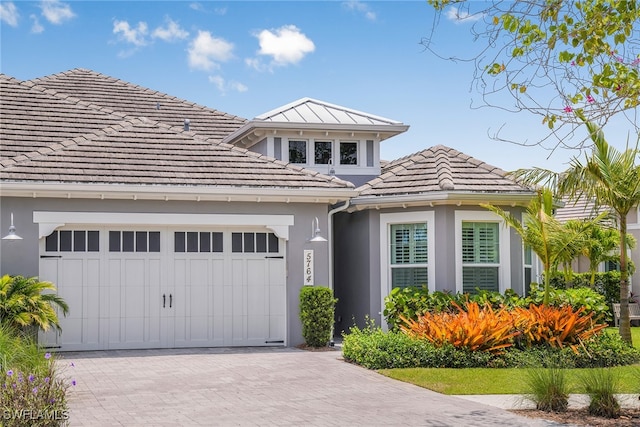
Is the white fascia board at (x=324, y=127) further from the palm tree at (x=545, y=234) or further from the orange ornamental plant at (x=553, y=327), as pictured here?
the orange ornamental plant at (x=553, y=327)

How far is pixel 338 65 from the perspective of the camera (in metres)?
17.4

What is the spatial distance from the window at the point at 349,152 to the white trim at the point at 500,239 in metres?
3.98

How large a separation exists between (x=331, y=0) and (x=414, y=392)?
328 inches

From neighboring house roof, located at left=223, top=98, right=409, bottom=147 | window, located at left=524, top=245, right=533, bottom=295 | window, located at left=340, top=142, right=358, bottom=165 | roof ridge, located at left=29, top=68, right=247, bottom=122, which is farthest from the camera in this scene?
roof ridge, located at left=29, top=68, right=247, bottom=122

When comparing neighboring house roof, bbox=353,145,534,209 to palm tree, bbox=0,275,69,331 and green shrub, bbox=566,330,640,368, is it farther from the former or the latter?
palm tree, bbox=0,275,69,331

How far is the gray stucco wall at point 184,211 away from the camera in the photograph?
16391 mm

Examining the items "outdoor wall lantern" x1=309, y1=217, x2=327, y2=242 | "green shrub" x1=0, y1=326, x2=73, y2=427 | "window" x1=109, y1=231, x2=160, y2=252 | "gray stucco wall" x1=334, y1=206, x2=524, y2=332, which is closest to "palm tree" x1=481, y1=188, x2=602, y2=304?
"gray stucco wall" x1=334, y1=206, x2=524, y2=332

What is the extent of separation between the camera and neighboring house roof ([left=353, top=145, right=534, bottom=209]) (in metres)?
17.9

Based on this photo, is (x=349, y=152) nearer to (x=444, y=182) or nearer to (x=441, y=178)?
(x=441, y=178)

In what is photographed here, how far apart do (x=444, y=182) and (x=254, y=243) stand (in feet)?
13.5

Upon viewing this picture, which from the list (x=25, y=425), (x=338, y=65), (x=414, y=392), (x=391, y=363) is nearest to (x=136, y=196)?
(x=338, y=65)

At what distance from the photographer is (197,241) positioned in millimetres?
17734

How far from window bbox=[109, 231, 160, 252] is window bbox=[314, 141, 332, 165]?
Answer: 5.18m

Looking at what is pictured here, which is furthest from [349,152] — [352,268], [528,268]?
[528,268]
